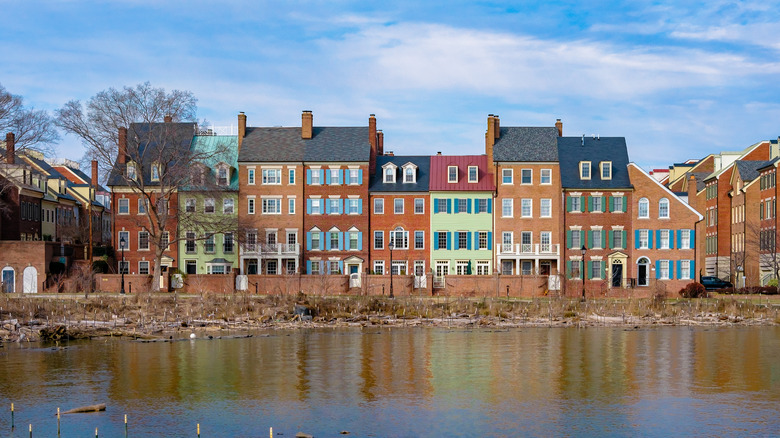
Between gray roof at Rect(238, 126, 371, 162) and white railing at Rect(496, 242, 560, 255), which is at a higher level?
gray roof at Rect(238, 126, 371, 162)

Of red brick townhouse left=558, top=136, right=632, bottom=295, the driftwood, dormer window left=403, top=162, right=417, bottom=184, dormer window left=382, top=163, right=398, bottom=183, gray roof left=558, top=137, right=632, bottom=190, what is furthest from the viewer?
dormer window left=382, top=163, right=398, bottom=183

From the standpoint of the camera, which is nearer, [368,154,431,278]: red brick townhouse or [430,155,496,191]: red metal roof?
[368,154,431,278]: red brick townhouse

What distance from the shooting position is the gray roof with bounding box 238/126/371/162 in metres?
76.0

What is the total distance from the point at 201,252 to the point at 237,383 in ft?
145

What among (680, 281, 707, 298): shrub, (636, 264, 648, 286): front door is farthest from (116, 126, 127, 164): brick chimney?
(680, 281, 707, 298): shrub

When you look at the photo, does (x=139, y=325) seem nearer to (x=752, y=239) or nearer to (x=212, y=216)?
(x=212, y=216)

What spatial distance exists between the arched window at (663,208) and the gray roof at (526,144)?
8.90 meters

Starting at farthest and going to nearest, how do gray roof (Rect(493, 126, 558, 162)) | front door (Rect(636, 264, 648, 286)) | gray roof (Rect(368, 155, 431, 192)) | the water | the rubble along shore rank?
gray roof (Rect(368, 155, 431, 192)) → gray roof (Rect(493, 126, 558, 162)) → front door (Rect(636, 264, 648, 286)) → the rubble along shore → the water

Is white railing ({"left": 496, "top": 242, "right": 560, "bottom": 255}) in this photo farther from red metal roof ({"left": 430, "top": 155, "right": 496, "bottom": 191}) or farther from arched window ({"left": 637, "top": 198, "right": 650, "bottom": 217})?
arched window ({"left": 637, "top": 198, "right": 650, "bottom": 217})

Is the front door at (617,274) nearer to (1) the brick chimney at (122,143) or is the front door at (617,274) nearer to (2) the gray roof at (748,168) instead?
(2) the gray roof at (748,168)

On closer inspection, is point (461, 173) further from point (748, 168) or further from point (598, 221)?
point (748, 168)

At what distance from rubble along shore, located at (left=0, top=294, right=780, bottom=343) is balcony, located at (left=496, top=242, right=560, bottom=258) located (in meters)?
11.7

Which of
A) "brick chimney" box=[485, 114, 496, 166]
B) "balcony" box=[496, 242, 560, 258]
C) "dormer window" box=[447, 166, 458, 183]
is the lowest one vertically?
"balcony" box=[496, 242, 560, 258]

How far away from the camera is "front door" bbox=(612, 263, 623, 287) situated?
239 ft
